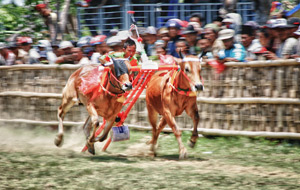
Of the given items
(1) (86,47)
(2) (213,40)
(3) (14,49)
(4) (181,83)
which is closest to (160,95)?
(4) (181,83)

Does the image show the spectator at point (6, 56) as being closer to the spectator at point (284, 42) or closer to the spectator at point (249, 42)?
the spectator at point (249, 42)

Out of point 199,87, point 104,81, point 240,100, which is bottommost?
point 240,100

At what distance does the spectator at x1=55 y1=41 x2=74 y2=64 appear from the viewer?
11.4m

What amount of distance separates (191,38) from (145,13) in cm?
472

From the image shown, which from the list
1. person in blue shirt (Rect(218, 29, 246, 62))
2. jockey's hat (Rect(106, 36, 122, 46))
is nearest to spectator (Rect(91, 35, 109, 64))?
jockey's hat (Rect(106, 36, 122, 46))

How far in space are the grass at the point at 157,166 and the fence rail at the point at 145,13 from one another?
184 inches

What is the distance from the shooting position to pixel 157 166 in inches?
296

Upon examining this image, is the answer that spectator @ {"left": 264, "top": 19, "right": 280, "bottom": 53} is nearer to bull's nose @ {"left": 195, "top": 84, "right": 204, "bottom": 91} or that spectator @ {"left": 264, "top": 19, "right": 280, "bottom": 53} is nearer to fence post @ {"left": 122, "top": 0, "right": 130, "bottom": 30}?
bull's nose @ {"left": 195, "top": 84, "right": 204, "bottom": 91}

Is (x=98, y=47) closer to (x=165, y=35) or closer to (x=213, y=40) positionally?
(x=165, y=35)

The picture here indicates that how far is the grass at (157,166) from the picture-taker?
6.18 metres

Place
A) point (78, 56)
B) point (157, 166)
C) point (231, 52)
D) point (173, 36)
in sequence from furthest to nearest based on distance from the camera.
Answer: point (78, 56) < point (173, 36) < point (231, 52) < point (157, 166)

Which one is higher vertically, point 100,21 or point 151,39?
point 151,39

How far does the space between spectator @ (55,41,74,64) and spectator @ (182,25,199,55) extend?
3.06 meters

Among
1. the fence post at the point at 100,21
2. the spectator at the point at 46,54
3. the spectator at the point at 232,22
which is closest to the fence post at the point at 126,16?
the fence post at the point at 100,21
